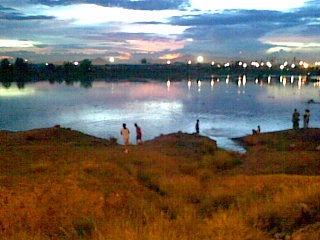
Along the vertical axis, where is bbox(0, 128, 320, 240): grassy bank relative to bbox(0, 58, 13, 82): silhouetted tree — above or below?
below

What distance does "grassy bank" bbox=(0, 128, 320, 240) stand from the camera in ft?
21.8

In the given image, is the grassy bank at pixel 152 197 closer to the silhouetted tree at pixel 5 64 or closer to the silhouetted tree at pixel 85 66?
the silhouetted tree at pixel 5 64

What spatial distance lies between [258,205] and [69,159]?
10407 mm

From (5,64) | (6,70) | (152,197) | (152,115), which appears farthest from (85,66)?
(152,197)

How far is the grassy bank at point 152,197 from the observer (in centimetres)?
665

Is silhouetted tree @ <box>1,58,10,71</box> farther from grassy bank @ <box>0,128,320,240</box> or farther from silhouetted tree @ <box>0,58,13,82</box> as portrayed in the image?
grassy bank @ <box>0,128,320,240</box>

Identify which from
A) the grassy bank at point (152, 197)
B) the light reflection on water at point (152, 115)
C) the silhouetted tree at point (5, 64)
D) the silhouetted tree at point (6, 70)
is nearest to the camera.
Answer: the grassy bank at point (152, 197)

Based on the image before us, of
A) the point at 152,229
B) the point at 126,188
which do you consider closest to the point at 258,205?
the point at 152,229

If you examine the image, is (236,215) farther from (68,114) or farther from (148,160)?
(68,114)

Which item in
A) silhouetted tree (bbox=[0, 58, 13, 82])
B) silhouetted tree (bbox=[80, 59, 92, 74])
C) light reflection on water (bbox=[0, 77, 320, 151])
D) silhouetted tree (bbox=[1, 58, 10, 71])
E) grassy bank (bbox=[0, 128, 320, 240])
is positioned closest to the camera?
grassy bank (bbox=[0, 128, 320, 240])

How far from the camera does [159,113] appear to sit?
181 feet

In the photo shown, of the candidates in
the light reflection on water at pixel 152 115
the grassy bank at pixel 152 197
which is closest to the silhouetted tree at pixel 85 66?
the light reflection on water at pixel 152 115

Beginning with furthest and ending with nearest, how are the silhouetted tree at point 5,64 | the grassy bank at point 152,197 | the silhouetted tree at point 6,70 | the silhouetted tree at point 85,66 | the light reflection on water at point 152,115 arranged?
the silhouetted tree at point 85,66
the silhouetted tree at point 5,64
the silhouetted tree at point 6,70
the light reflection on water at point 152,115
the grassy bank at point 152,197

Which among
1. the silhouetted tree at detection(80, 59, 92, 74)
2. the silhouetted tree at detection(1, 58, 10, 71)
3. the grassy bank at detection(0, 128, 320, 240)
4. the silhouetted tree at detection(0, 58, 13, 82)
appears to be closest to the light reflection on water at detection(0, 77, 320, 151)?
the grassy bank at detection(0, 128, 320, 240)
